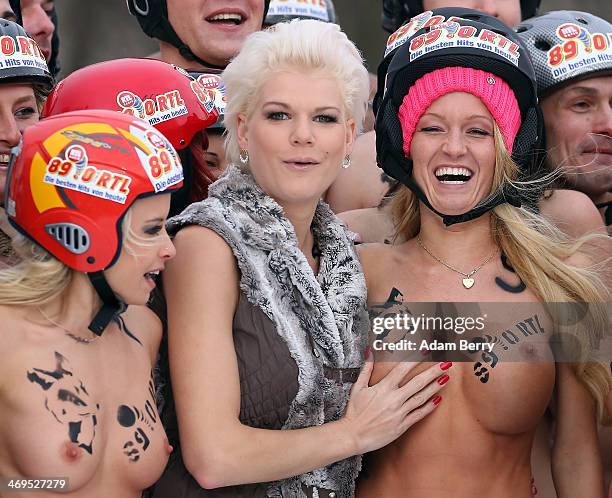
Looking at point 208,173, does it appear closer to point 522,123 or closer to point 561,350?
point 522,123

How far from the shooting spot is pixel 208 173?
16.0 feet

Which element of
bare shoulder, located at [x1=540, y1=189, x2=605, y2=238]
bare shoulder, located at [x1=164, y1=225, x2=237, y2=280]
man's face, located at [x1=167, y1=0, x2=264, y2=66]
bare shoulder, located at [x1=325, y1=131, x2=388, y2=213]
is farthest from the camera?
man's face, located at [x1=167, y1=0, x2=264, y2=66]

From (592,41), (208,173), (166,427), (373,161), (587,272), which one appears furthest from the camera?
(373,161)

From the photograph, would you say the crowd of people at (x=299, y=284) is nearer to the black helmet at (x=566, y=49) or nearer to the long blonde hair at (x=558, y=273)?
the long blonde hair at (x=558, y=273)

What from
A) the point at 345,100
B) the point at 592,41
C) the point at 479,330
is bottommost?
the point at 479,330

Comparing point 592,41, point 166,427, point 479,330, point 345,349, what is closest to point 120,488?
point 166,427

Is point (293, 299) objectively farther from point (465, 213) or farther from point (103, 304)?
point (465, 213)

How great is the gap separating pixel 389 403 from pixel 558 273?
2.59 ft

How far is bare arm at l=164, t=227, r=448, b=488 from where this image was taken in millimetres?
3805

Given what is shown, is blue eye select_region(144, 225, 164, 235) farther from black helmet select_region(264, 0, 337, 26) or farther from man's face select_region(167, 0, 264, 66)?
black helmet select_region(264, 0, 337, 26)

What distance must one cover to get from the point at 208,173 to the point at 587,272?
155 centimetres

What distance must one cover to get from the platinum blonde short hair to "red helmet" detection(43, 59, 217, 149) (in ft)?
1.91

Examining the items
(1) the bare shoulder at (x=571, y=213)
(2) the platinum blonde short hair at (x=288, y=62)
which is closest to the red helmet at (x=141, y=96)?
(2) the platinum blonde short hair at (x=288, y=62)

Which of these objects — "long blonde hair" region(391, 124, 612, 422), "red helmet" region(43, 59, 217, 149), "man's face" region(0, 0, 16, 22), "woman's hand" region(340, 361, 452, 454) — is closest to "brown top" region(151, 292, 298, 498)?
"woman's hand" region(340, 361, 452, 454)
